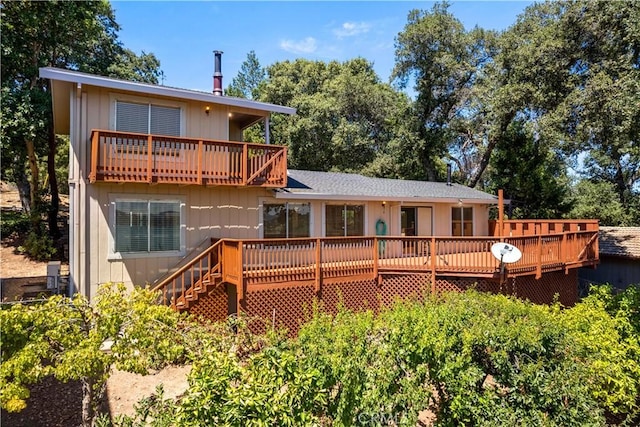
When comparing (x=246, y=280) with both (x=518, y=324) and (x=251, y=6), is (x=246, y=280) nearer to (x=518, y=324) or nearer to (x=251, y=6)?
(x=518, y=324)

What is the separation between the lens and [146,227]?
973 cm

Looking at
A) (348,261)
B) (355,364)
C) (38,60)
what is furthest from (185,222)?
(38,60)

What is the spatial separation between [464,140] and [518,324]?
25844 millimetres

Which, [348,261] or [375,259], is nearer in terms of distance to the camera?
[348,261]

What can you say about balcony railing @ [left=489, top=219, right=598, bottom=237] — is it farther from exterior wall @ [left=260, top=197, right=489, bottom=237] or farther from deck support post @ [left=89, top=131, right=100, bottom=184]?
deck support post @ [left=89, top=131, right=100, bottom=184]

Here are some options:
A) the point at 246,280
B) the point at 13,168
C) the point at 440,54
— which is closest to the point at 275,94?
the point at 440,54

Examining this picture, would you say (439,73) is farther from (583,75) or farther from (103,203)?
(103,203)

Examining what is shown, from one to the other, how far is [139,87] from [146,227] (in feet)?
11.8

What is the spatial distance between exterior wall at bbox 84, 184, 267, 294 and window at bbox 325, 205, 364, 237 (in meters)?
2.81

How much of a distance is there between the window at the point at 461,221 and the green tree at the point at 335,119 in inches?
453

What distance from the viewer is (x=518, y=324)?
589 cm

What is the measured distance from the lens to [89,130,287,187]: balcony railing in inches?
346

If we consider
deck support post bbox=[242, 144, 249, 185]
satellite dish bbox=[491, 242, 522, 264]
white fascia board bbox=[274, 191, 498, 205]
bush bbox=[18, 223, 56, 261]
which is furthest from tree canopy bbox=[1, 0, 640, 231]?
→ deck support post bbox=[242, 144, 249, 185]

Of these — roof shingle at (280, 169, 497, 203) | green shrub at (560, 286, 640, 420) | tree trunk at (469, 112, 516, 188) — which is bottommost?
green shrub at (560, 286, 640, 420)
